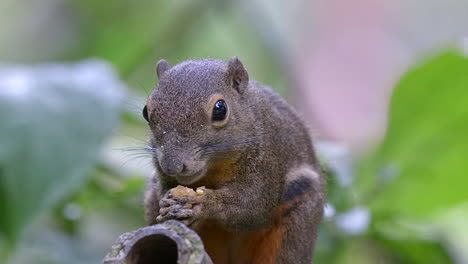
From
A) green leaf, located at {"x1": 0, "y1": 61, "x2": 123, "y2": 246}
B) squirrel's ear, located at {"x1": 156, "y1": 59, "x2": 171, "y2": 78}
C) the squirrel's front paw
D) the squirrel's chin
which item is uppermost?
green leaf, located at {"x1": 0, "y1": 61, "x2": 123, "y2": 246}

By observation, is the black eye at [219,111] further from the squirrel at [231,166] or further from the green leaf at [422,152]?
the green leaf at [422,152]

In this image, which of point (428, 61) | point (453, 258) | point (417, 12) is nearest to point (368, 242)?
point (453, 258)

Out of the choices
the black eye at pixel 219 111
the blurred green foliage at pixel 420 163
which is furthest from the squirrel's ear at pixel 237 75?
the blurred green foliage at pixel 420 163

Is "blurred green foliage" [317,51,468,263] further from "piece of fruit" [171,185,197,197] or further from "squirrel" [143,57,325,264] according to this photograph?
"piece of fruit" [171,185,197,197]

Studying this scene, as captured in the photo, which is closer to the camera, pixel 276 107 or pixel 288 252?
pixel 288 252

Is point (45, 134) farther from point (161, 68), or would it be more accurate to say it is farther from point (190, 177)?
point (190, 177)

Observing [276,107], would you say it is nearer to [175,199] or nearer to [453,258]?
[175,199]

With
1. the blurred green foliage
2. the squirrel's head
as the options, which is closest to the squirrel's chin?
the squirrel's head
